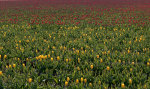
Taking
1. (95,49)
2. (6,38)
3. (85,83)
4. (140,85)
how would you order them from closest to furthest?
(140,85)
(85,83)
(95,49)
(6,38)

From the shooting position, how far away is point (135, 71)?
15.5 feet

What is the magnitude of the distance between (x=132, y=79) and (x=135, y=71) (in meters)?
0.47

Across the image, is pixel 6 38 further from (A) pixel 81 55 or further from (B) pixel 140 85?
(B) pixel 140 85

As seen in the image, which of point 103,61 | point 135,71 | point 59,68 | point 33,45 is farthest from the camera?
point 33,45

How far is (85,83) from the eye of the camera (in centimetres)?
439

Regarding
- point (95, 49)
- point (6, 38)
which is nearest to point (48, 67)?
point (95, 49)

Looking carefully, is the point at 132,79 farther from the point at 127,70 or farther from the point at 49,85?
the point at 49,85

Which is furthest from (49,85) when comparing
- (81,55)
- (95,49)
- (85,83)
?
(95,49)

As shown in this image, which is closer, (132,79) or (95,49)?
(132,79)

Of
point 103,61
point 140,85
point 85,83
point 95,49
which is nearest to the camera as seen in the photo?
point 140,85

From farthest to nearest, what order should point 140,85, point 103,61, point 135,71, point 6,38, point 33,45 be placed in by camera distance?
point 6,38 < point 33,45 < point 103,61 < point 135,71 < point 140,85

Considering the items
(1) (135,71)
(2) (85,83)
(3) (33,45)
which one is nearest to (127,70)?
(1) (135,71)

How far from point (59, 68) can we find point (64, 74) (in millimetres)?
549

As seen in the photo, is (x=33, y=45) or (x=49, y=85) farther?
(x=33, y=45)
